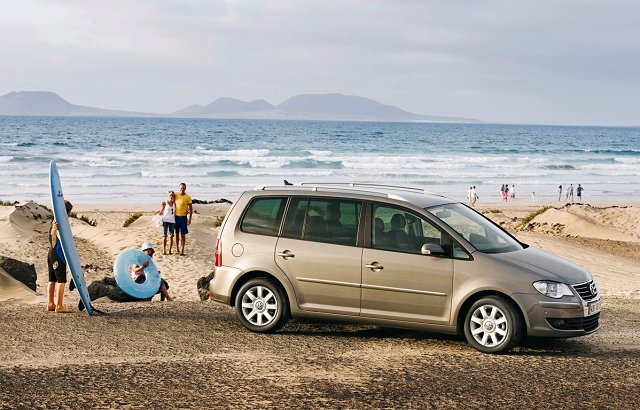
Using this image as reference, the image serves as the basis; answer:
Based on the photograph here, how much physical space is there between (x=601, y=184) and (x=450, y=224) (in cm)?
5357

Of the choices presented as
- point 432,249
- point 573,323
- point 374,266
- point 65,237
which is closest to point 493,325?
point 573,323

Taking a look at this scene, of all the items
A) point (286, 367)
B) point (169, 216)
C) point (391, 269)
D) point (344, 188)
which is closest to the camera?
point (286, 367)

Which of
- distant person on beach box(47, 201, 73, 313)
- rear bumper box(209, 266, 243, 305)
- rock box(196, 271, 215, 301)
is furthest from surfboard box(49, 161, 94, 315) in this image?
rock box(196, 271, 215, 301)

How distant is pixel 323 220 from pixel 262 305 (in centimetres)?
121

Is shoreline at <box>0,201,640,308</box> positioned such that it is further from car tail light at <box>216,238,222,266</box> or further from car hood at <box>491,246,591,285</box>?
car hood at <box>491,246,591,285</box>

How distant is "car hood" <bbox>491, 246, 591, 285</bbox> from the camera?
962cm

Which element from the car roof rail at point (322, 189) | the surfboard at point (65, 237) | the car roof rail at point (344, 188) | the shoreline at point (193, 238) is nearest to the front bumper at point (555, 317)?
the car roof rail at point (344, 188)

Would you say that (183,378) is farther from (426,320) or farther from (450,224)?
(450,224)

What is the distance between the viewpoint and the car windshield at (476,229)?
10.1 metres

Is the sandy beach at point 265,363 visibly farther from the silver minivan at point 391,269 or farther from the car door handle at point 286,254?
the car door handle at point 286,254

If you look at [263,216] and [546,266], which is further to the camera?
[263,216]

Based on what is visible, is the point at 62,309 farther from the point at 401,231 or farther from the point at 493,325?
the point at 493,325

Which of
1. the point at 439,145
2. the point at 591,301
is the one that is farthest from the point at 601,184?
the point at 591,301

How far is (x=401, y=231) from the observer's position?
33.3 feet
